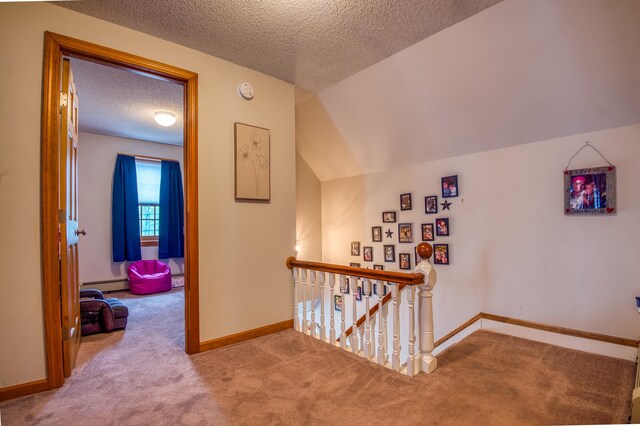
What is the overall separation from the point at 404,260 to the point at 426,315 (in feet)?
6.15

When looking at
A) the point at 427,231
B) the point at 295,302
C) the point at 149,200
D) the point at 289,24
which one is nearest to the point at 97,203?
the point at 149,200

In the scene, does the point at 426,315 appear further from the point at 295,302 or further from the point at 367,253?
the point at 367,253

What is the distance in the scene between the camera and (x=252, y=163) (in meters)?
2.74

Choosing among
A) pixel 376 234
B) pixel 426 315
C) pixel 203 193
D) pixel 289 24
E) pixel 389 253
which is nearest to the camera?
pixel 426 315

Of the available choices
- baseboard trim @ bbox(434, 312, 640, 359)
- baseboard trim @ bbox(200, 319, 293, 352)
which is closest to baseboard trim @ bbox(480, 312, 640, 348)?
baseboard trim @ bbox(434, 312, 640, 359)

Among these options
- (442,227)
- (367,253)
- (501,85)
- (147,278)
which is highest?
(501,85)

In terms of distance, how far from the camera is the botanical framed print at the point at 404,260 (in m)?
3.83

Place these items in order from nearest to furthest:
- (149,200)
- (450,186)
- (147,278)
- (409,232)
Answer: (450,186) < (409,232) < (147,278) < (149,200)

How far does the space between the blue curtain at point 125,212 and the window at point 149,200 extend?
268 millimetres

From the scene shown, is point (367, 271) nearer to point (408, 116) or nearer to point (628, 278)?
point (408, 116)

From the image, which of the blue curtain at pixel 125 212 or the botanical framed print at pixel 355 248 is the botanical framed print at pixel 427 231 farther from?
the blue curtain at pixel 125 212

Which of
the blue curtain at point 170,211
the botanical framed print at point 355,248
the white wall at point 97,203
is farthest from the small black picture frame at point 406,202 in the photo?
the white wall at point 97,203

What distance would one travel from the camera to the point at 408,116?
10.6 feet

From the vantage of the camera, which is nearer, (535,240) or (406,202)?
(535,240)
